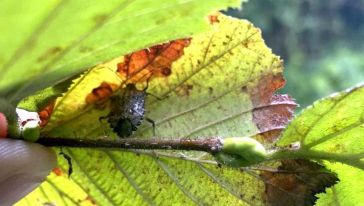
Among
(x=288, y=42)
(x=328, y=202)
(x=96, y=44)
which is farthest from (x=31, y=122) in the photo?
(x=288, y=42)

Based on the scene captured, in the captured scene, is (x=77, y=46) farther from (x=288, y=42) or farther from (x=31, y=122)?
(x=288, y=42)

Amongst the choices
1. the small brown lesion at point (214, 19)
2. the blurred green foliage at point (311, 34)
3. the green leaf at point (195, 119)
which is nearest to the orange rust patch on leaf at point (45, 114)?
the green leaf at point (195, 119)

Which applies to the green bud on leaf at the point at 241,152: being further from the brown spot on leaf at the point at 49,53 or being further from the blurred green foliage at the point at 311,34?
the blurred green foliage at the point at 311,34

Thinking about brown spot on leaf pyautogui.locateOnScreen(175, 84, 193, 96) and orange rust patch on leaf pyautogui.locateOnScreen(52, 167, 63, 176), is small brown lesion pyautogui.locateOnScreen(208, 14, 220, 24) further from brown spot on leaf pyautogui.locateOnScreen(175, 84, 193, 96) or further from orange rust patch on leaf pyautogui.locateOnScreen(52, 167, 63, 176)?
orange rust patch on leaf pyautogui.locateOnScreen(52, 167, 63, 176)

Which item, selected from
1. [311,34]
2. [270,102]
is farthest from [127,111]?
[311,34]

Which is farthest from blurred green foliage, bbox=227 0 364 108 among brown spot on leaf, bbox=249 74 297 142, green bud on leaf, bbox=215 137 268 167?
green bud on leaf, bbox=215 137 268 167

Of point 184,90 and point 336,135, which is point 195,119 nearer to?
point 184,90
